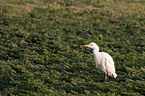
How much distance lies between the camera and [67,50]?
7723mm

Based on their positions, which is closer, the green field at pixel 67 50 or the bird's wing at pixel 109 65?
the green field at pixel 67 50

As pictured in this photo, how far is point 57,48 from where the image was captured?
7.96m

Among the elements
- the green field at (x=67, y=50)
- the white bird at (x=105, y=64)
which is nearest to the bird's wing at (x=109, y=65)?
the white bird at (x=105, y=64)

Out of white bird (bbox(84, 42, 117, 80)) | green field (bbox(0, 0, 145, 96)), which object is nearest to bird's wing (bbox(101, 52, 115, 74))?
white bird (bbox(84, 42, 117, 80))

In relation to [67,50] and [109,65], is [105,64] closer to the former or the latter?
[109,65]

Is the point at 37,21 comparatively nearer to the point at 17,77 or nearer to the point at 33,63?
the point at 33,63

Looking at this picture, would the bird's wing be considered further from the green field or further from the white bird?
the green field

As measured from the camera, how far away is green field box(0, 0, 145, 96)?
548cm

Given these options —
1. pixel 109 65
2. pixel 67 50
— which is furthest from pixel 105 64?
pixel 67 50

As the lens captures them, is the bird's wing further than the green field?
Yes

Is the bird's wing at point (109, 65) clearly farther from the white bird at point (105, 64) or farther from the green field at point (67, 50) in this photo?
the green field at point (67, 50)

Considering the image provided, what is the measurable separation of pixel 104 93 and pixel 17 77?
7.99ft

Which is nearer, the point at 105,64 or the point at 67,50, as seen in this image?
the point at 105,64

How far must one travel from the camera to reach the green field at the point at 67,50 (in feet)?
18.0
